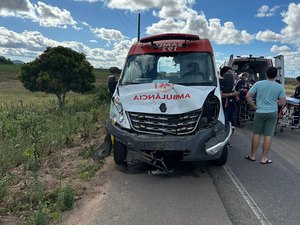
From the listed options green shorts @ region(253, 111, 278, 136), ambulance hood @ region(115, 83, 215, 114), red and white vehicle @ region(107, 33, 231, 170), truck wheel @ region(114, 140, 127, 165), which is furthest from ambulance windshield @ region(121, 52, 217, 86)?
green shorts @ region(253, 111, 278, 136)

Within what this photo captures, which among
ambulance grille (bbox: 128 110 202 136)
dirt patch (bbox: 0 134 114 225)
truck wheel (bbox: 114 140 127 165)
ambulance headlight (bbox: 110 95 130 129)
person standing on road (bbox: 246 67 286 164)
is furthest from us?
person standing on road (bbox: 246 67 286 164)

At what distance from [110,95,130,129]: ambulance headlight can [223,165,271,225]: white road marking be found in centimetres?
205

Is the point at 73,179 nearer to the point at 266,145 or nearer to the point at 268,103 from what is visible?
the point at 266,145

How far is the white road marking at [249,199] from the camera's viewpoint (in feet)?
14.3

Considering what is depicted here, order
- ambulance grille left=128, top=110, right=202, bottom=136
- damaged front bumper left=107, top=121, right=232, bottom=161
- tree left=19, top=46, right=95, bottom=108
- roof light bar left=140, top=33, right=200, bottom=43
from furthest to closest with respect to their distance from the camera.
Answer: tree left=19, top=46, right=95, bottom=108 → roof light bar left=140, top=33, right=200, bottom=43 → ambulance grille left=128, top=110, right=202, bottom=136 → damaged front bumper left=107, top=121, right=232, bottom=161

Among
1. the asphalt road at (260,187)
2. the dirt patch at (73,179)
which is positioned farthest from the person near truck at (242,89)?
the dirt patch at (73,179)

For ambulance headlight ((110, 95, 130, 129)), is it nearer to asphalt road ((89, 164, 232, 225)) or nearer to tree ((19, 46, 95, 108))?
asphalt road ((89, 164, 232, 225))

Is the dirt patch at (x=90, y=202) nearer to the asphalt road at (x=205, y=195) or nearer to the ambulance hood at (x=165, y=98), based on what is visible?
the asphalt road at (x=205, y=195)

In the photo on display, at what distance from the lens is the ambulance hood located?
5.72 meters

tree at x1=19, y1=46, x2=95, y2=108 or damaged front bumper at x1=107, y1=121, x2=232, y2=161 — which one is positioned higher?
tree at x1=19, y1=46, x2=95, y2=108

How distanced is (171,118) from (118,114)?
38.0 inches

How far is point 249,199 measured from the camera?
5.02m

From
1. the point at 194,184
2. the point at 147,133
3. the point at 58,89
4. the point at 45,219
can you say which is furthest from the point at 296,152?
the point at 58,89

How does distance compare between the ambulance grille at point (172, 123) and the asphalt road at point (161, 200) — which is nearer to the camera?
the asphalt road at point (161, 200)
